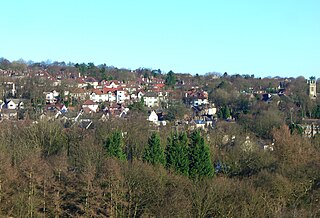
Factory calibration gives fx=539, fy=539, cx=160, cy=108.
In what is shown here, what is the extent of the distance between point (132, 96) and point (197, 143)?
1382 inches

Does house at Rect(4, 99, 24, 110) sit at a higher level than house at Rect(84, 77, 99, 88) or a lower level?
lower

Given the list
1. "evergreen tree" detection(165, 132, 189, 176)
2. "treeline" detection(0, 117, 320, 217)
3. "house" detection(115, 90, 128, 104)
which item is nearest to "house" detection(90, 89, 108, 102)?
"house" detection(115, 90, 128, 104)

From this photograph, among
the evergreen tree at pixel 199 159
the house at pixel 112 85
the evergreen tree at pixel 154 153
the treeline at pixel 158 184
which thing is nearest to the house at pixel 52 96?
the house at pixel 112 85

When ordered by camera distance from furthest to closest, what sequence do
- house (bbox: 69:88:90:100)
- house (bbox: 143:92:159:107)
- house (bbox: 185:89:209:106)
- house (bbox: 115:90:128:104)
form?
house (bbox: 115:90:128:104)
house (bbox: 185:89:209:106)
house (bbox: 143:92:159:107)
house (bbox: 69:88:90:100)

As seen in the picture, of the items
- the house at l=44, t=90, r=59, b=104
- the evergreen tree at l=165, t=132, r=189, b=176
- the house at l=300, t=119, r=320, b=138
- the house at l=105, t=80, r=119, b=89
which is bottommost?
the house at l=300, t=119, r=320, b=138

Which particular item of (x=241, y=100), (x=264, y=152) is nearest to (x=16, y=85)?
(x=241, y=100)

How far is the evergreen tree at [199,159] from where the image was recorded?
1788cm

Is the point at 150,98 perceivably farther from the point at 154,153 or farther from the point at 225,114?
the point at 154,153

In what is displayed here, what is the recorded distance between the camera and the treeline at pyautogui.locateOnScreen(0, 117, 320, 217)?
13031 mm

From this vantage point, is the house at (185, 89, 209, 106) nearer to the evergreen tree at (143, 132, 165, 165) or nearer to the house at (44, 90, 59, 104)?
the house at (44, 90, 59, 104)

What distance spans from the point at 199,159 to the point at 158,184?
4.10 metres

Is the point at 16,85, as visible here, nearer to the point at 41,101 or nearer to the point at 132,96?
the point at 41,101

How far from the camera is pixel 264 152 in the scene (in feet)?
66.4

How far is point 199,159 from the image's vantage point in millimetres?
18062
